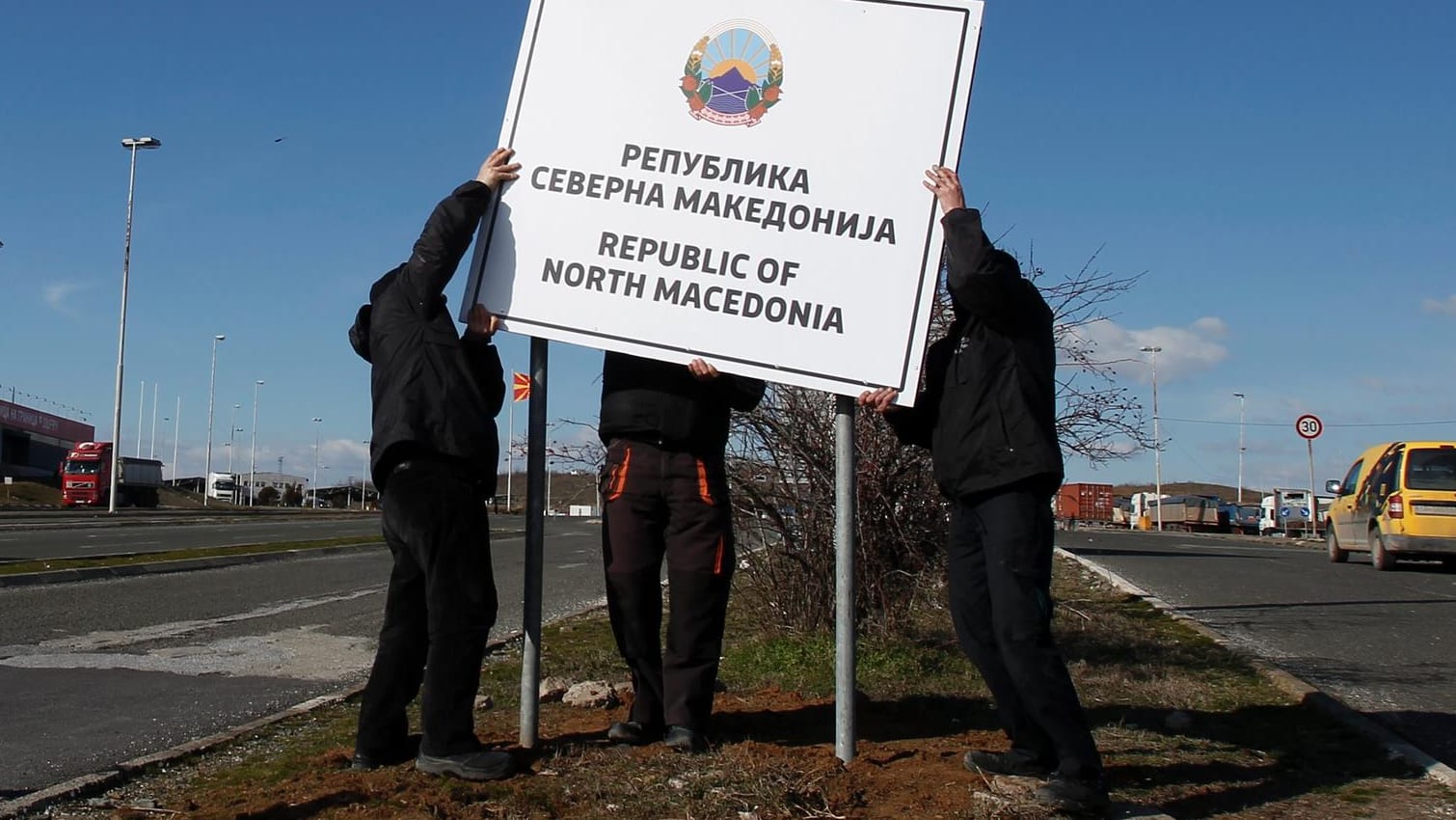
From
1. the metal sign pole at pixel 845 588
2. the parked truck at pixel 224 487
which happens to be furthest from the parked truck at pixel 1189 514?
the parked truck at pixel 224 487

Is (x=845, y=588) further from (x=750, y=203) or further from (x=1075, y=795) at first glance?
(x=750, y=203)

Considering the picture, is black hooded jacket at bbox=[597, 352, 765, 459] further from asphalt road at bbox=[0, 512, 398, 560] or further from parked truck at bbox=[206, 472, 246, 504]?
parked truck at bbox=[206, 472, 246, 504]

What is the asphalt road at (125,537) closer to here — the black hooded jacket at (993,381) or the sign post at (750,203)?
the sign post at (750,203)

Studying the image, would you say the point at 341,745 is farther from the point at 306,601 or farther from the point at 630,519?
the point at 306,601

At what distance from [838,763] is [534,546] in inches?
48.7

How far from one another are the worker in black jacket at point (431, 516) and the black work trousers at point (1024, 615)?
1.49m

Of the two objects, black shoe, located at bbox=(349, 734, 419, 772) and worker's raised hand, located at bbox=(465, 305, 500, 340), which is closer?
black shoe, located at bbox=(349, 734, 419, 772)

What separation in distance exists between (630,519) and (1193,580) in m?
11.7

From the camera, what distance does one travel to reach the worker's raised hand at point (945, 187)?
407 centimetres

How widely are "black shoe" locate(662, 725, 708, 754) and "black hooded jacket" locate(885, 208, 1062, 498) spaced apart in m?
1.13

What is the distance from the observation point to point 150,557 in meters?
15.9

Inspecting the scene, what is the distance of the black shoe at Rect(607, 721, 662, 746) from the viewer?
4.24m

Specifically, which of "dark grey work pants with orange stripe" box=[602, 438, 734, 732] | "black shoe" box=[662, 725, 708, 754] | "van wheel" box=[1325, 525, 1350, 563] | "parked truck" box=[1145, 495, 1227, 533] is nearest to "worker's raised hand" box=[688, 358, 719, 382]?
"dark grey work pants with orange stripe" box=[602, 438, 734, 732]

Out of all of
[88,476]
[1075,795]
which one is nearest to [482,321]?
[1075,795]
